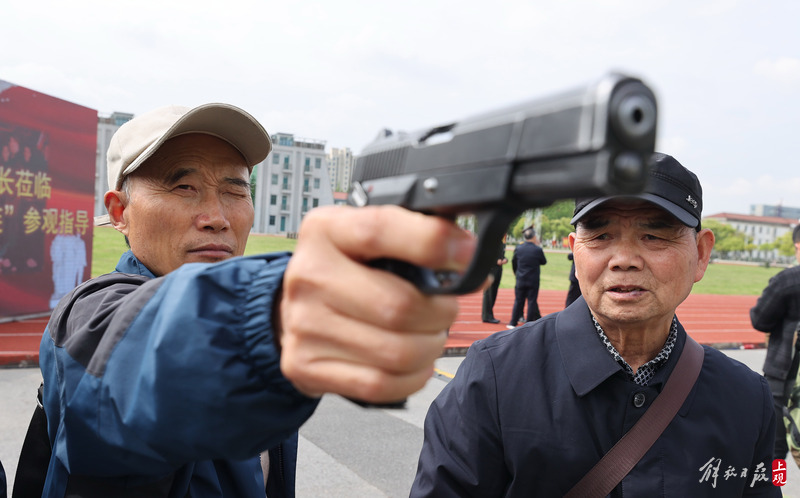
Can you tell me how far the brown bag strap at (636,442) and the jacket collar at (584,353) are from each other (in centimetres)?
6

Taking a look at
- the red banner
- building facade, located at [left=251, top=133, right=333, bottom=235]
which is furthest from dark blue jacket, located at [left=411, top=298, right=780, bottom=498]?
building facade, located at [left=251, top=133, right=333, bottom=235]

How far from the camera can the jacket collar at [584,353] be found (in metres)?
1.65

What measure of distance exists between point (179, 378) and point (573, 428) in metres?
1.17

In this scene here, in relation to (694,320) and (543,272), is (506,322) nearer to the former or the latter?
(694,320)

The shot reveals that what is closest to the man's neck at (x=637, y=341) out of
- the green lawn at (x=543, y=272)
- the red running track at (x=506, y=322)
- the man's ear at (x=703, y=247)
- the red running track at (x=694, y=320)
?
the man's ear at (x=703, y=247)

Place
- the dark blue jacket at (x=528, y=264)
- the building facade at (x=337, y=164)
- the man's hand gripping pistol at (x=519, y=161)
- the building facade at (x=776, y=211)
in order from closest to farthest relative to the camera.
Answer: the man's hand gripping pistol at (x=519, y=161)
the dark blue jacket at (x=528, y=264)
the building facade at (x=337, y=164)
the building facade at (x=776, y=211)

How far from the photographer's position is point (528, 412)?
5.39 feet

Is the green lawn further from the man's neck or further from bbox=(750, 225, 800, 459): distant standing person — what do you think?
the man's neck

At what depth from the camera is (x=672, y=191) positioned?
5.56 ft

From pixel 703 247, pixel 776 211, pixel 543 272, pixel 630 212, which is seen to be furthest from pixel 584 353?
pixel 776 211

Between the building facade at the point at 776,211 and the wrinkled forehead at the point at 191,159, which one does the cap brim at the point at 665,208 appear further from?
the building facade at the point at 776,211

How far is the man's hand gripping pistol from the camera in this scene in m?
0.67

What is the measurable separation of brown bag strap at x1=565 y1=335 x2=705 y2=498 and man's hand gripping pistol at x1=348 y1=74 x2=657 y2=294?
1.08 metres

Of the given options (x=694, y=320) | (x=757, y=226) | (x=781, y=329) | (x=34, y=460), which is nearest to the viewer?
(x=34, y=460)
